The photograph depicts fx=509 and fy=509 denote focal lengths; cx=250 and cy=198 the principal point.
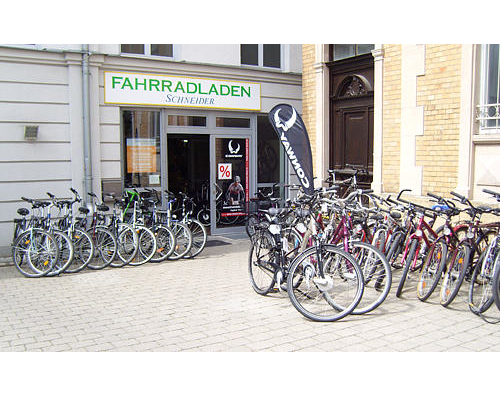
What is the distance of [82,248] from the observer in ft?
25.4

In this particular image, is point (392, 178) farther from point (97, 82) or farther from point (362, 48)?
point (97, 82)

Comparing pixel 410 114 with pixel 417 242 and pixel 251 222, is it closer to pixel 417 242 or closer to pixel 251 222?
pixel 417 242

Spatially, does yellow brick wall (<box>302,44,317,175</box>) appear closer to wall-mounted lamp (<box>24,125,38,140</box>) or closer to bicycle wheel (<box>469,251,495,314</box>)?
wall-mounted lamp (<box>24,125,38,140</box>)

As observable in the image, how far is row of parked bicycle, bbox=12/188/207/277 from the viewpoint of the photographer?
24.3 feet

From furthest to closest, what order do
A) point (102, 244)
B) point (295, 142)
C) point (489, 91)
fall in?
1. point (102, 244)
2. point (489, 91)
3. point (295, 142)

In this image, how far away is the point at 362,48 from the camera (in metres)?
9.78

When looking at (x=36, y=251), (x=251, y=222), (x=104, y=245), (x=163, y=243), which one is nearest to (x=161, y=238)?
(x=163, y=243)

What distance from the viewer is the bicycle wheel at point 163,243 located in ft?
27.3

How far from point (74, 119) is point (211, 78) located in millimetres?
3025

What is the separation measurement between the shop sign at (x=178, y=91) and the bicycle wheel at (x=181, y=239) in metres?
2.87

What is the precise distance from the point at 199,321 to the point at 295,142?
2.88 m

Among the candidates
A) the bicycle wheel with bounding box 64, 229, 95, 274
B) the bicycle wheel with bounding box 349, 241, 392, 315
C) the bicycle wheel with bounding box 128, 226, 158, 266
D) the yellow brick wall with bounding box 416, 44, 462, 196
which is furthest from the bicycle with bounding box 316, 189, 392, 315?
the bicycle wheel with bounding box 64, 229, 95, 274

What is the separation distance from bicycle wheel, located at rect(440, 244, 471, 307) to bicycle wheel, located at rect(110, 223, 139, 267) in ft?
15.2
